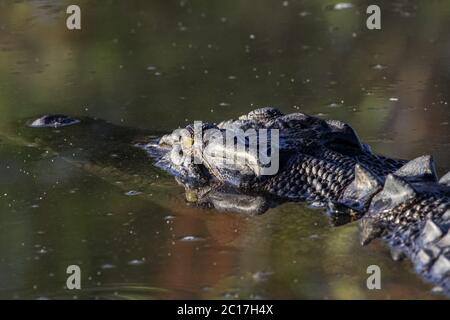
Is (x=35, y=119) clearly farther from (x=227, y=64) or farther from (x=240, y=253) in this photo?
(x=240, y=253)

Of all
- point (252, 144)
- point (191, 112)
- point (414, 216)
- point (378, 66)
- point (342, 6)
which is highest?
point (342, 6)

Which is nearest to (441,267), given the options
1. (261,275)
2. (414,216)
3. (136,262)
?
(414,216)

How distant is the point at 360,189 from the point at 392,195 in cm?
27

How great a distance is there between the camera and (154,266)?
4.77m

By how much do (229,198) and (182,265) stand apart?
2.97 feet

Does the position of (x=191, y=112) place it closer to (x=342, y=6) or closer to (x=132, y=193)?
(x=132, y=193)

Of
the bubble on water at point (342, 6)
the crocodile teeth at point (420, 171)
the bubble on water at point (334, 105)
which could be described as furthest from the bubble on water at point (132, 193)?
the bubble on water at point (342, 6)

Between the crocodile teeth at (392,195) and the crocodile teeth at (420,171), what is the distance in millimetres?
226

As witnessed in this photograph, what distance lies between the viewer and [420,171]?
516 centimetres

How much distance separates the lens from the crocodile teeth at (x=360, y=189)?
201 inches

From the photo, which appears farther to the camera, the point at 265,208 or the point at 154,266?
the point at 265,208

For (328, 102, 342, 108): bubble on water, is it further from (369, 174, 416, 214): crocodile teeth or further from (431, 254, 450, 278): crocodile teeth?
(431, 254, 450, 278): crocodile teeth
